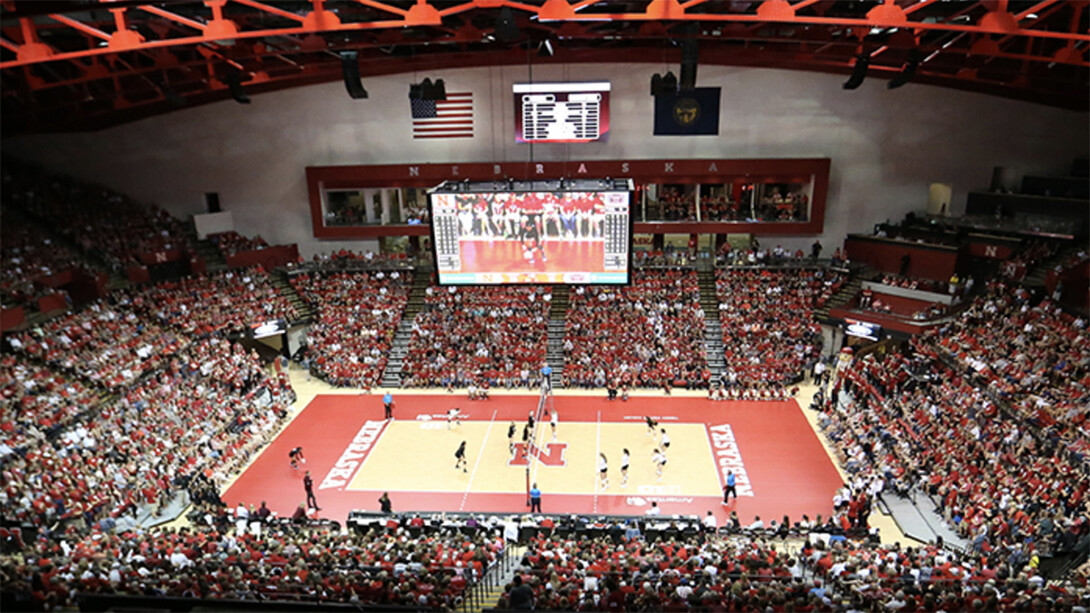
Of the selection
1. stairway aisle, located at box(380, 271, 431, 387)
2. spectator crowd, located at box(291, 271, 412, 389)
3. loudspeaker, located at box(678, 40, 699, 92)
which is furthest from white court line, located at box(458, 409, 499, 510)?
loudspeaker, located at box(678, 40, 699, 92)

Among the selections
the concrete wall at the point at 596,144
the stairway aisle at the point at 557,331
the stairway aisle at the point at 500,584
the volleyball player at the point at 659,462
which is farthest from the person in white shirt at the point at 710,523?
the concrete wall at the point at 596,144

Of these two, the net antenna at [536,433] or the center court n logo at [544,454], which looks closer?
the net antenna at [536,433]

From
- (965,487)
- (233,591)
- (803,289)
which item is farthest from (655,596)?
(803,289)

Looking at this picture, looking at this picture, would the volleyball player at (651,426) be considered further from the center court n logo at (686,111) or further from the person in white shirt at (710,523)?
the center court n logo at (686,111)

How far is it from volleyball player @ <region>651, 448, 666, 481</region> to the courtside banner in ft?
48.7

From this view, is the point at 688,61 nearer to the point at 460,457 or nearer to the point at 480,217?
the point at 480,217

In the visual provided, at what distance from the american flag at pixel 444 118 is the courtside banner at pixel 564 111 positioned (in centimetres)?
341

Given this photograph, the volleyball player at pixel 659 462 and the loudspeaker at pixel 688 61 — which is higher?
the loudspeaker at pixel 688 61

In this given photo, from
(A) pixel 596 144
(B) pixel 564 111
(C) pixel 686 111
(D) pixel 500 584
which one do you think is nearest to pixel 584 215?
(B) pixel 564 111

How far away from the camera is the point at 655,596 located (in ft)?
43.1

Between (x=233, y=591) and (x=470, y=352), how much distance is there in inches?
709

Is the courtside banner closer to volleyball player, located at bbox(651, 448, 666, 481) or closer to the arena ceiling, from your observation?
the arena ceiling

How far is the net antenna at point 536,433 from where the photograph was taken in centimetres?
2155

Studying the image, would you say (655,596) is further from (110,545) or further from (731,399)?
(731,399)
